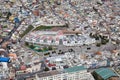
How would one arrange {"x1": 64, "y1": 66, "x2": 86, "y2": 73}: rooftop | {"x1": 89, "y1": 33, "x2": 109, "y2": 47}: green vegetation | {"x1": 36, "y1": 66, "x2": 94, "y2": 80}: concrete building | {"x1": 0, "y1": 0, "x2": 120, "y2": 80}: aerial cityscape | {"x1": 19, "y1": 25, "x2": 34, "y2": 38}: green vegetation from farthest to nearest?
{"x1": 19, "y1": 25, "x2": 34, "y2": 38}: green vegetation < {"x1": 89, "y1": 33, "x2": 109, "y2": 47}: green vegetation < {"x1": 0, "y1": 0, "x2": 120, "y2": 80}: aerial cityscape < {"x1": 64, "y1": 66, "x2": 86, "y2": 73}: rooftop < {"x1": 36, "y1": 66, "x2": 94, "y2": 80}: concrete building

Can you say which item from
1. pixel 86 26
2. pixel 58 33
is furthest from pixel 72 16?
pixel 58 33

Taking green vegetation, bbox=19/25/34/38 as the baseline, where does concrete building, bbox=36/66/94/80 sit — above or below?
below

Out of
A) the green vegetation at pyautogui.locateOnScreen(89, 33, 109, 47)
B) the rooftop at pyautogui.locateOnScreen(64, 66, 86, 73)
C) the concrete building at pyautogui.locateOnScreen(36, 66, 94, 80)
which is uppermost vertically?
the green vegetation at pyautogui.locateOnScreen(89, 33, 109, 47)

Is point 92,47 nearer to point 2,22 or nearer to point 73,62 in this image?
point 73,62

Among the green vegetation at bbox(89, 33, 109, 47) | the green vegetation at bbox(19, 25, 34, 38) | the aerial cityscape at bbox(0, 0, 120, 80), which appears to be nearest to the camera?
the aerial cityscape at bbox(0, 0, 120, 80)

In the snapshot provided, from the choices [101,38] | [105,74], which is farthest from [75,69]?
[101,38]

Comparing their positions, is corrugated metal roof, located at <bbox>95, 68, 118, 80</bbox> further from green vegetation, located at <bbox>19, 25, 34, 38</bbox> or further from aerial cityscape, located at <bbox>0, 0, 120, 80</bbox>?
green vegetation, located at <bbox>19, 25, 34, 38</bbox>

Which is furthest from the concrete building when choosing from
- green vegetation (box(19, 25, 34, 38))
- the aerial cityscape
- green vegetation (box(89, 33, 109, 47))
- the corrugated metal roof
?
green vegetation (box(19, 25, 34, 38))

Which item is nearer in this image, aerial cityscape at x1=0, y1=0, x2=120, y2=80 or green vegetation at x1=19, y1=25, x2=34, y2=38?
aerial cityscape at x1=0, y1=0, x2=120, y2=80
